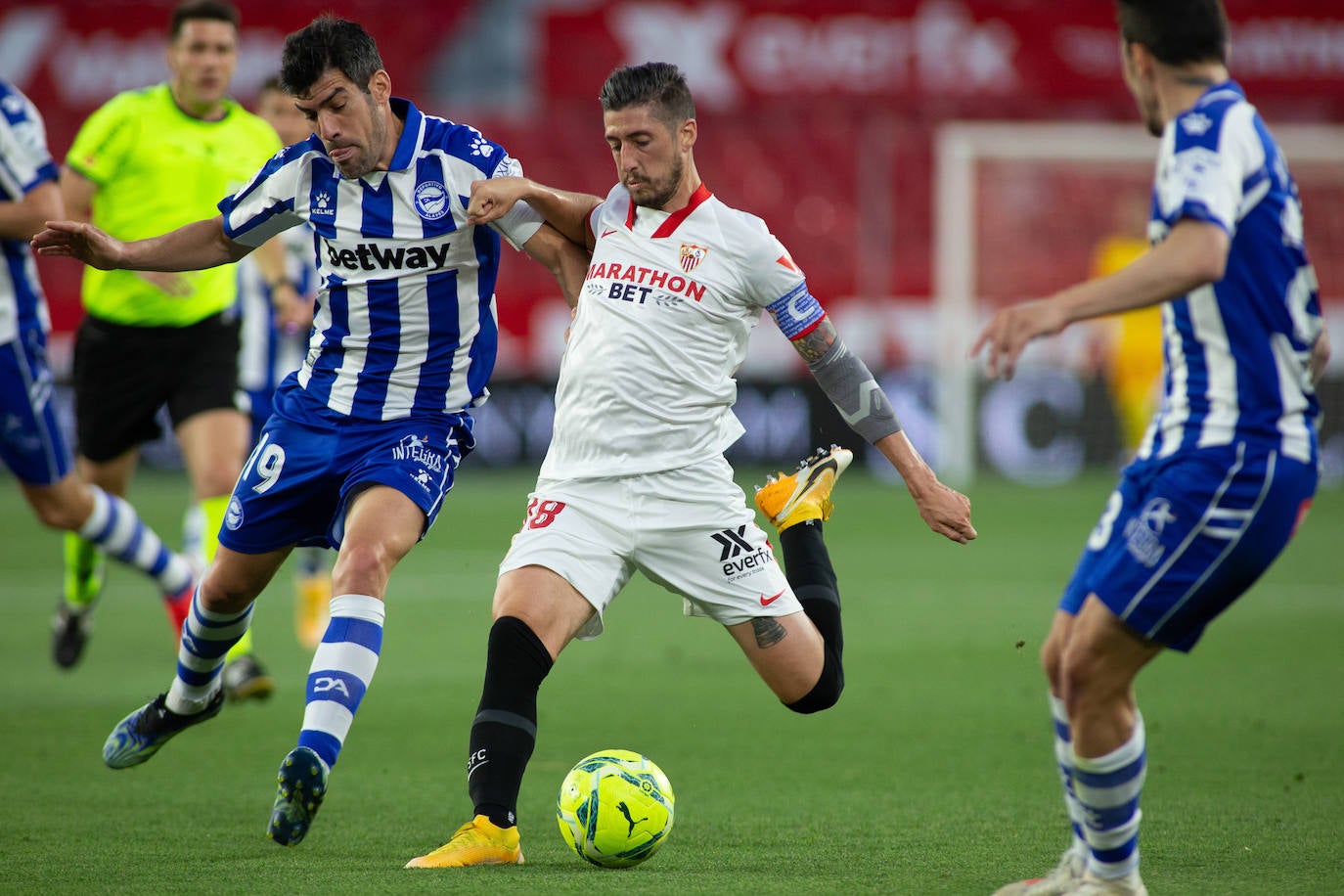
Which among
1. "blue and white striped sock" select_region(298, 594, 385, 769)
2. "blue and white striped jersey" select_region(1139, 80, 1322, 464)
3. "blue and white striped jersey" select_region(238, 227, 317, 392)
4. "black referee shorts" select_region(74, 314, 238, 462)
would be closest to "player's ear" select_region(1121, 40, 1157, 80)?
"blue and white striped jersey" select_region(1139, 80, 1322, 464)

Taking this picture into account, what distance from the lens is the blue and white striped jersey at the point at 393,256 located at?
493cm

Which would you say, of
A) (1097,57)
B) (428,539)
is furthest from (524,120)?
(428,539)

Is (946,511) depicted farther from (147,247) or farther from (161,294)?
(161,294)

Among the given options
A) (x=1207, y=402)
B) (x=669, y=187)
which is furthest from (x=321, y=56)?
(x=1207, y=402)

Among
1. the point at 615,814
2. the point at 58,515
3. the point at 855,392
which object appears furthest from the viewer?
the point at 58,515

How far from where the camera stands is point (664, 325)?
15.8 ft

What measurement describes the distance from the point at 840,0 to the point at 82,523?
15.3 m

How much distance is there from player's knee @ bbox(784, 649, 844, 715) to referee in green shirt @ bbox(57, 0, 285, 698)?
10.1 ft

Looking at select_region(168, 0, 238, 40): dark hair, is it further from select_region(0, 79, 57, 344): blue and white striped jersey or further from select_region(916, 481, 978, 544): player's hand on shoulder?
select_region(916, 481, 978, 544): player's hand on shoulder

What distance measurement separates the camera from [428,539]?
13.6 m

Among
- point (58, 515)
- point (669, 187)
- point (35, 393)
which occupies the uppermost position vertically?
point (669, 187)

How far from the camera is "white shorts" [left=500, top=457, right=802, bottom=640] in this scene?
186 inches

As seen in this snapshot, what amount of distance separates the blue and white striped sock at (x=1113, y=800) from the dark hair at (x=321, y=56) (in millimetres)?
2703

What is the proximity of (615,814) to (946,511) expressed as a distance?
3.94 feet
